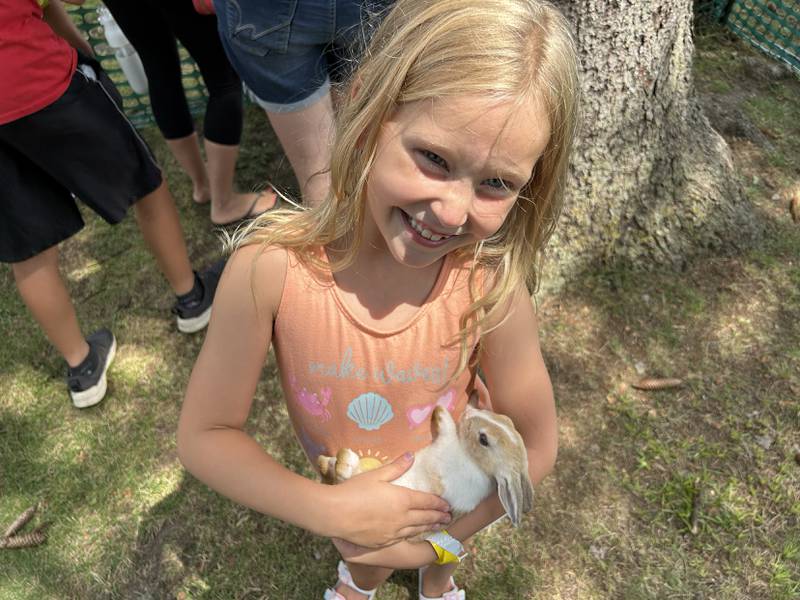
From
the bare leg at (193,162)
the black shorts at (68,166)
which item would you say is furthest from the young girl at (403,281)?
the bare leg at (193,162)

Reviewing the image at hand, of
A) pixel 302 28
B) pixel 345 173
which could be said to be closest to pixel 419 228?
pixel 345 173

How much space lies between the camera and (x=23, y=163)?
79.6 inches

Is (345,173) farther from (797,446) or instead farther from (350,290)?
(797,446)

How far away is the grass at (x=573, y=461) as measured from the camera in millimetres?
2037

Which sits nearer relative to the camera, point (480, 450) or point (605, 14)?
point (480, 450)

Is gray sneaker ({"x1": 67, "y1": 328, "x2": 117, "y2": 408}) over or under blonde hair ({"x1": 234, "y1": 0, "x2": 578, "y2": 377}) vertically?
under

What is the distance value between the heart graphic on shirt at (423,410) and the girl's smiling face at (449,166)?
48 cm

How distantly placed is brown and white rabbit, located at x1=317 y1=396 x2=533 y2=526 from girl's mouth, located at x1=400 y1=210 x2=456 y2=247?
491 millimetres

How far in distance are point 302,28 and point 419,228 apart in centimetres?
115

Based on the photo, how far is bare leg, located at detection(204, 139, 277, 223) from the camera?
9.73ft

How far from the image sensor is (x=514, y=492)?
127cm

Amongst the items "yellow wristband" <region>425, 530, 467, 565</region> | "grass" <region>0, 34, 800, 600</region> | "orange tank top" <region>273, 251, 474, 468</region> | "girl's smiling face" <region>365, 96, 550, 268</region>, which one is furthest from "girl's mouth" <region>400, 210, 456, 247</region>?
"grass" <region>0, 34, 800, 600</region>

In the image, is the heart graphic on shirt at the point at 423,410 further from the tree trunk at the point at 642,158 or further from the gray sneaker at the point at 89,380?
the gray sneaker at the point at 89,380

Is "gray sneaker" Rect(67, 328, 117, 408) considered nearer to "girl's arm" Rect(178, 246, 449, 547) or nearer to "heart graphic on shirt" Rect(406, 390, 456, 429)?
"girl's arm" Rect(178, 246, 449, 547)
